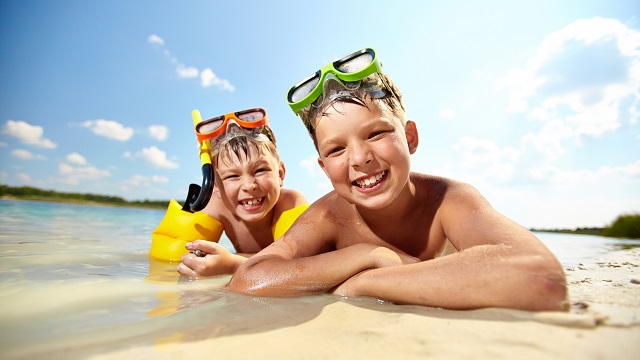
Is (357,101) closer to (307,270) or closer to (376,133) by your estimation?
(376,133)

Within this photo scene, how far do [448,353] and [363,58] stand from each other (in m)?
1.85

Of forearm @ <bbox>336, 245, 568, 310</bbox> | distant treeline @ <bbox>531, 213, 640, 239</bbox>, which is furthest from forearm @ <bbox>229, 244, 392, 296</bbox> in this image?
distant treeline @ <bbox>531, 213, 640, 239</bbox>

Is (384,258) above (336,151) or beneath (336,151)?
beneath

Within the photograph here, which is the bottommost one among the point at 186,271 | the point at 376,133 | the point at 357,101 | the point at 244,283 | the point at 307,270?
the point at 186,271

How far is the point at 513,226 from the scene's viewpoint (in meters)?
1.72

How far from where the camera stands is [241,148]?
3.64 metres

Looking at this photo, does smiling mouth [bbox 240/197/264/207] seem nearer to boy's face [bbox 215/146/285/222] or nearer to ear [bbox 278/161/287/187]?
boy's face [bbox 215/146/285/222]

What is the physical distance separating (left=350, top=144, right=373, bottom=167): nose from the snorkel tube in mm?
2156

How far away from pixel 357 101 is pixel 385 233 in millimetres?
907

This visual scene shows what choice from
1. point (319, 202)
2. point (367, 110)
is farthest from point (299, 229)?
point (367, 110)

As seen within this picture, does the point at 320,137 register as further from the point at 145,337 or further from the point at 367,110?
the point at 145,337

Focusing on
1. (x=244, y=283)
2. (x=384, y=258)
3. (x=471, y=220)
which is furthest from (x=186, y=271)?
(x=471, y=220)

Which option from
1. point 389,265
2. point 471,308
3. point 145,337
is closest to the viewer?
point 145,337

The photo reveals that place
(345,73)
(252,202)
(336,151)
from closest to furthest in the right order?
(336,151) → (345,73) → (252,202)
